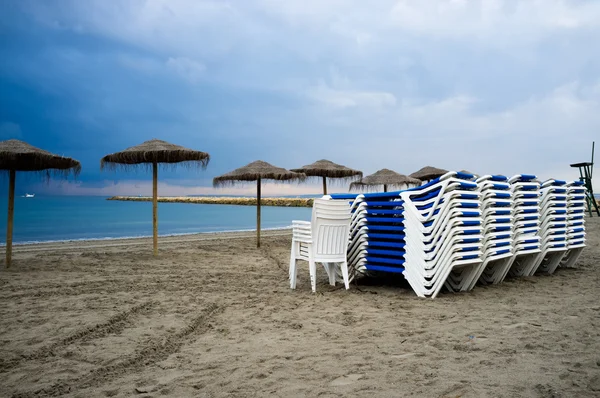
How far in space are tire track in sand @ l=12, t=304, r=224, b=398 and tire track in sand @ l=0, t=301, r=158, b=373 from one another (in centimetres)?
55

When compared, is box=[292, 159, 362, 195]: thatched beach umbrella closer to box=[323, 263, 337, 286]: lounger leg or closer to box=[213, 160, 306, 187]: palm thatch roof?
box=[213, 160, 306, 187]: palm thatch roof

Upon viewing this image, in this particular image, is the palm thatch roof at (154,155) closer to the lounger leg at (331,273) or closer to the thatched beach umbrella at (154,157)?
the thatched beach umbrella at (154,157)

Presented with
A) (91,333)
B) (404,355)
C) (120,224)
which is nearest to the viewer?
(404,355)

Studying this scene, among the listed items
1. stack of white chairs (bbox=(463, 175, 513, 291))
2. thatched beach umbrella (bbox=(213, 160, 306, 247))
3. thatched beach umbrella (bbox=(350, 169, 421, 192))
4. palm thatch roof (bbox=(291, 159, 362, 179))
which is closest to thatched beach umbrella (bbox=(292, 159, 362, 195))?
palm thatch roof (bbox=(291, 159, 362, 179))

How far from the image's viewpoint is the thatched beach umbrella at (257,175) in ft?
37.2

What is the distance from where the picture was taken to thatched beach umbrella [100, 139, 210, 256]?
9.25 meters

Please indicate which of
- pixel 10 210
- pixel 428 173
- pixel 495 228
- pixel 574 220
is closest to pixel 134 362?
pixel 495 228

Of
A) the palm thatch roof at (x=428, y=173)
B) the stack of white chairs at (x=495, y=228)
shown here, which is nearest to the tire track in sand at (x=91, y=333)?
the stack of white chairs at (x=495, y=228)

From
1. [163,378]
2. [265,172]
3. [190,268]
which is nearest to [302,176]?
[265,172]

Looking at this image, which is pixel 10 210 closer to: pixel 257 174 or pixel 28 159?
pixel 28 159

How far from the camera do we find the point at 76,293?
5.60 metres

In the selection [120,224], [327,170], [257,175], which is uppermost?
[327,170]

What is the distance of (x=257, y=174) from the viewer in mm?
11242

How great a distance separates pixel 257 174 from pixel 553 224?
6682 millimetres
